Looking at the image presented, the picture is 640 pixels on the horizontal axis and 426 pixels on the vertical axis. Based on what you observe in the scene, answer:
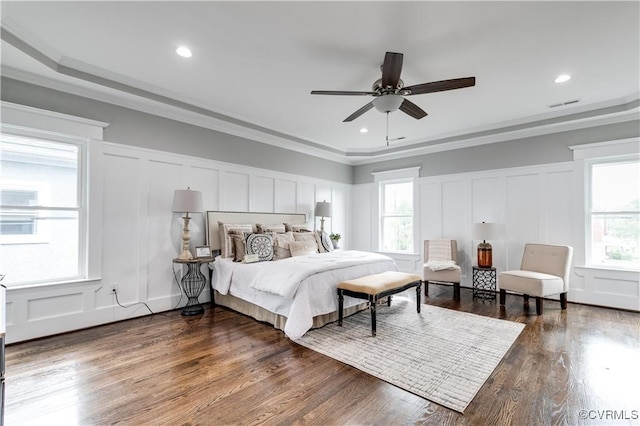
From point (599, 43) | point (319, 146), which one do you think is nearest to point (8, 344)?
point (319, 146)

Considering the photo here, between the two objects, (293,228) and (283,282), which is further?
Result: (293,228)

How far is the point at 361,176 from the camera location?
7.22 m

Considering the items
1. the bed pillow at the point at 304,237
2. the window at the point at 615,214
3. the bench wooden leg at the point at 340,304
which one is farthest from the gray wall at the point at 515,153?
the bench wooden leg at the point at 340,304

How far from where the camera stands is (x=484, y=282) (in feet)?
16.5

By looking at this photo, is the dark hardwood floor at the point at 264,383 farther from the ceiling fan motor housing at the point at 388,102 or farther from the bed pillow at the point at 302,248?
the ceiling fan motor housing at the point at 388,102

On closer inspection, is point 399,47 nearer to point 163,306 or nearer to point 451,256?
point 451,256

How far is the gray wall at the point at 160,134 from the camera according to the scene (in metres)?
3.12

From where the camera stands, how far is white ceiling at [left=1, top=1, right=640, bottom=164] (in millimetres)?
2283

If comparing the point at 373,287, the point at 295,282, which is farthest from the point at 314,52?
the point at 373,287

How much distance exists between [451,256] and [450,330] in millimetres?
2181

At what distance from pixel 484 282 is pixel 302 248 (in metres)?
3.20

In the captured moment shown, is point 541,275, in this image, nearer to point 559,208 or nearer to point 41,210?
point 559,208

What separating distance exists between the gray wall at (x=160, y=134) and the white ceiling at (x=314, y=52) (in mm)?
136

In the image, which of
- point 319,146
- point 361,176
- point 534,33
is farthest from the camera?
A: point 361,176
